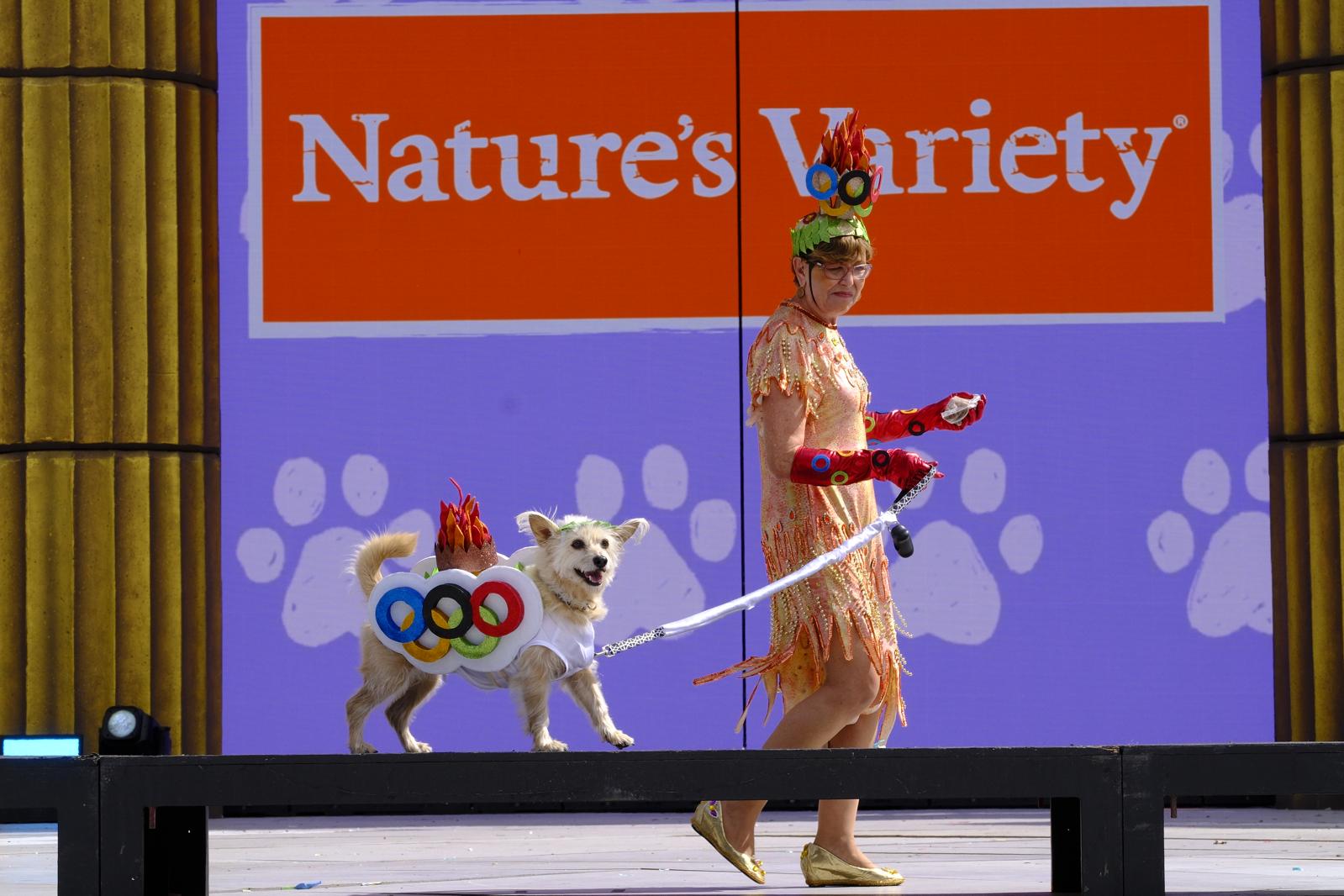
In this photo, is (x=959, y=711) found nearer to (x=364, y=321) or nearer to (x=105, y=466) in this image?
(x=364, y=321)

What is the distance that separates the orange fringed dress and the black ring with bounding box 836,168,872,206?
0.26 m

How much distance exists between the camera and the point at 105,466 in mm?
6969

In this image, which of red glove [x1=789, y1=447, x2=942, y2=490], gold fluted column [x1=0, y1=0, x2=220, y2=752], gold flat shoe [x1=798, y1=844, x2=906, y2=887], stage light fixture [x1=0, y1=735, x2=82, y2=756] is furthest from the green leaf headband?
stage light fixture [x1=0, y1=735, x2=82, y2=756]

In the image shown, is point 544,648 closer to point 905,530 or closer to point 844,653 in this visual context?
point 844,653

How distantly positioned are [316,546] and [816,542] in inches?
136

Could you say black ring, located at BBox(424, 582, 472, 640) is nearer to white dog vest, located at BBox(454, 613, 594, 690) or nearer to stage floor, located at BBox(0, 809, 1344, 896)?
white dog vest, located at BBox(454, 613, 594, 690)

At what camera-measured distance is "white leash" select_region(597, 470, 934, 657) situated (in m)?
3.55

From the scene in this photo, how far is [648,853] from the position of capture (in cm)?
511

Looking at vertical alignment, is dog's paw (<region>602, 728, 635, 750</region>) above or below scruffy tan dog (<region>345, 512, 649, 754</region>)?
below

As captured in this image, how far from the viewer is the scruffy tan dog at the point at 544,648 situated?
408 cm

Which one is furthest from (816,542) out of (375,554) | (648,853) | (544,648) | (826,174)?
(648,853)

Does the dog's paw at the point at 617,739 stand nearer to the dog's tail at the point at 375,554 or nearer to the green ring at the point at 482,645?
the green ring at the point at 482,645

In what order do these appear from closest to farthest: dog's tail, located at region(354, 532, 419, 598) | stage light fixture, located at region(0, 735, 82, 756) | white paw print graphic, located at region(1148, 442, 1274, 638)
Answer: dog's tail, located at region(354, 532, 419, 598) → stage light fixture, located at region(0, 735, 82, 756) → white paw print graphic, located at region(1148, 442, 1274, 638)

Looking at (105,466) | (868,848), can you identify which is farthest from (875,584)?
(105,466)
